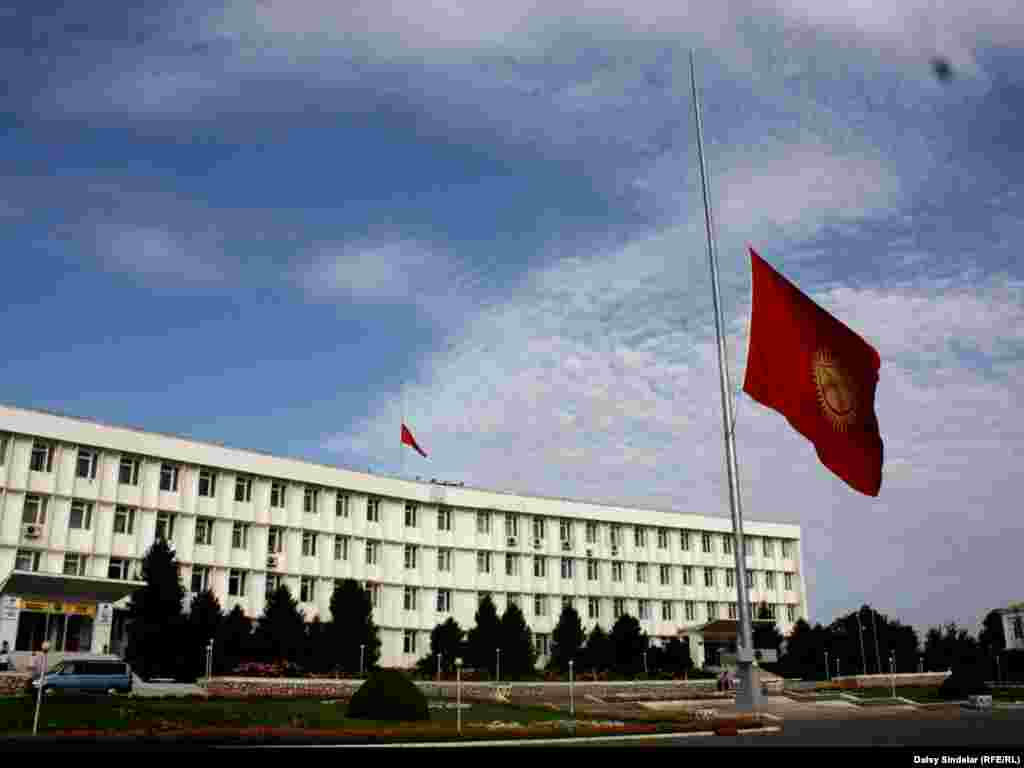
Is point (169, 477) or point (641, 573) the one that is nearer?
point (169, 477)

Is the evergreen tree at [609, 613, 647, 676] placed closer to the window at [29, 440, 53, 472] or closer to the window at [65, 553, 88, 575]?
the window at [65, 553, 88, 575]

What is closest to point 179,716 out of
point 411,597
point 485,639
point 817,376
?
point 817,376

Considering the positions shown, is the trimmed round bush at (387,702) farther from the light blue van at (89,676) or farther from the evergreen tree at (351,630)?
the evergreen tree at (351,630)

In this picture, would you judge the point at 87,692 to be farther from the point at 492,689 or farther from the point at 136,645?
the point at 492,689

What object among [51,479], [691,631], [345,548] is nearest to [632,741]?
[51,479]

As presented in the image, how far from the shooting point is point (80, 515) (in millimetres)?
48781

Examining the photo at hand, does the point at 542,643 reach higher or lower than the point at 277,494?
lower

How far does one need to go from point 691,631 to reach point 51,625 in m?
45.9

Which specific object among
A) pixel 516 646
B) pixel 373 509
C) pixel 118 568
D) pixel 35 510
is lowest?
pixel 516 646

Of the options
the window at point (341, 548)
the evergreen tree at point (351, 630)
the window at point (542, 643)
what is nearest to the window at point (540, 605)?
the window at point (542, 643)

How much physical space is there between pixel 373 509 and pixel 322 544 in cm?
487

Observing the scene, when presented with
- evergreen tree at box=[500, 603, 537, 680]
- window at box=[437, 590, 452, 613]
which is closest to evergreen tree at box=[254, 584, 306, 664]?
evergreen tree at box=[500, 603, 537, 680]

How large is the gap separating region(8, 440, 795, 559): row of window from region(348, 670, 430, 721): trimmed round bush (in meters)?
27.2

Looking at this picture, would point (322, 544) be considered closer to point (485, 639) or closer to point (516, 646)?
point (485, 639)
